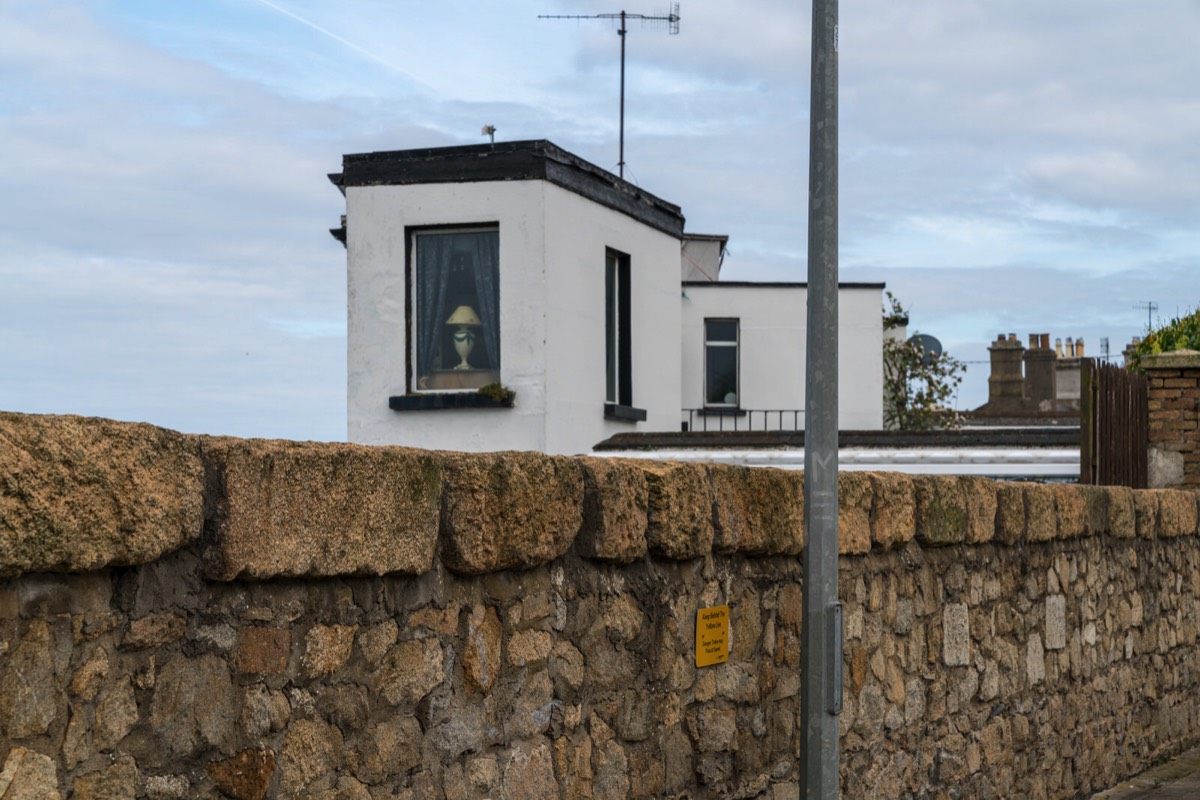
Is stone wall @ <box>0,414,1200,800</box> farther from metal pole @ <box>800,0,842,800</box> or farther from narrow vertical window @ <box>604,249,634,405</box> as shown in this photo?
narrow vertical window @ <box>604,249,634,405</box>

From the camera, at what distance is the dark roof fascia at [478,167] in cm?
1466

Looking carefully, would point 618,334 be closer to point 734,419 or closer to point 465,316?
point 465,316

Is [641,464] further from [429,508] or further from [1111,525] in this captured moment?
[1111,525]

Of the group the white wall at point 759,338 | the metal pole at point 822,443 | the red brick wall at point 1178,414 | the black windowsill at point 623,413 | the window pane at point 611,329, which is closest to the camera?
the metal pole at point 822,443

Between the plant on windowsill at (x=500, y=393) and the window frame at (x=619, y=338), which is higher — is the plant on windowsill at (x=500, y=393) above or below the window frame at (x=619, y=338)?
below

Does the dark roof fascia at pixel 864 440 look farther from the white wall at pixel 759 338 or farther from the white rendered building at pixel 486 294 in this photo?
the white wall at pixel 759 338

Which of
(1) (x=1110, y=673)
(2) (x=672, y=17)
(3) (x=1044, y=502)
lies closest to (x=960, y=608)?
(3) (x=1044, y=502)

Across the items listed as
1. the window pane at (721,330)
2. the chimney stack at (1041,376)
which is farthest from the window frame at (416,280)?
the chimney stack at (1041,376)

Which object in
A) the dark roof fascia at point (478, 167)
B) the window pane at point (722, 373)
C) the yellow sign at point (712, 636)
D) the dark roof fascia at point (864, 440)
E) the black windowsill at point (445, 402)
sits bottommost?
the yellow sign at point (712, 636)

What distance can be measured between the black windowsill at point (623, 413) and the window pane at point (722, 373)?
3.01 metres

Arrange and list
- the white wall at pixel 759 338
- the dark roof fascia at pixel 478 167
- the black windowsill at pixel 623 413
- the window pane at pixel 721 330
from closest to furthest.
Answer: the dark roof fascia at pixel 478 167 → the black windowsill at pixel 623 413 → the white wall at pixel 759 338 → the window pane at pixel 721 330

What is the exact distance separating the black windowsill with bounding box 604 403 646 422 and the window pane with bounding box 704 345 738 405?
9.86ft

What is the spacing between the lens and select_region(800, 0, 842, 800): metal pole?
518cm

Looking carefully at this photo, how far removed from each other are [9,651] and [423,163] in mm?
12422
